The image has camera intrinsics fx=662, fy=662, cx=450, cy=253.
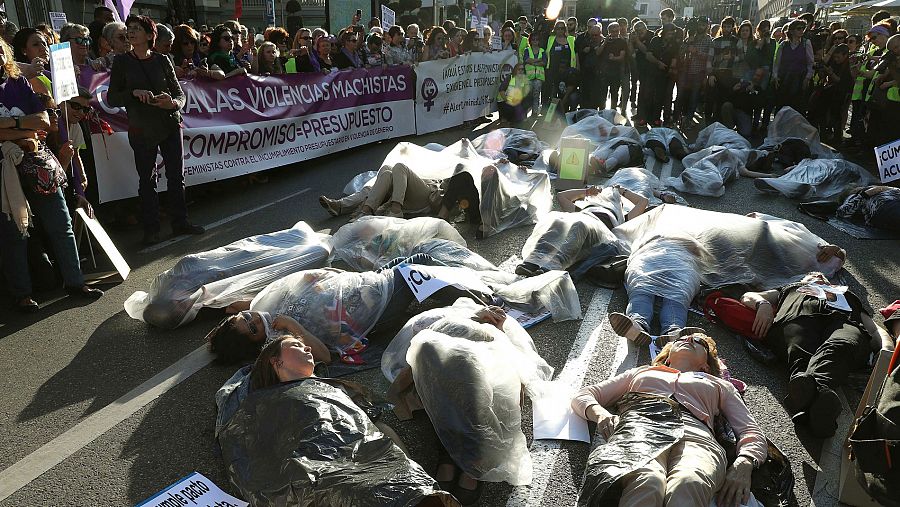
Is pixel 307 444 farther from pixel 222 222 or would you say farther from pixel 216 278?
pixel 222 222

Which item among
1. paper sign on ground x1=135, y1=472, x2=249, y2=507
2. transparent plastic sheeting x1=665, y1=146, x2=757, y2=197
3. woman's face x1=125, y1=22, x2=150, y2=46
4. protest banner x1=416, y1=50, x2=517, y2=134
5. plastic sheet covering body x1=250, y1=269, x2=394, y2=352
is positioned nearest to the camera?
paper sign on ground x1=135, y1=472, x2=249, y2=507

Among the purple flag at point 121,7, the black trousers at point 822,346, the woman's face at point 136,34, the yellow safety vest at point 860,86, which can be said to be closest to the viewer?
the black trousers at point 822,346

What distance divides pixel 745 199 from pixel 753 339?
417cm

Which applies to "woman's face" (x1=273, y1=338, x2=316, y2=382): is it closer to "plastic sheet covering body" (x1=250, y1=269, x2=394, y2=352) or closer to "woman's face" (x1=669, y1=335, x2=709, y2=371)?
"plastic sheet covering body" (x1=250, y1=269, x2=394, y2=352)

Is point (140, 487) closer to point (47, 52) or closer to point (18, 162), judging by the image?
point (18, 162)

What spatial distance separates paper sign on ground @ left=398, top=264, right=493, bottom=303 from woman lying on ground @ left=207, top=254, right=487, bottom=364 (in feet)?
0.17

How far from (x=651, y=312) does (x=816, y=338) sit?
37.9 inches

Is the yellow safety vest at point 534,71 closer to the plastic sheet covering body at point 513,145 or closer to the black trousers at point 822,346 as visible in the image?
the plastic sheet covering body at point 513,145

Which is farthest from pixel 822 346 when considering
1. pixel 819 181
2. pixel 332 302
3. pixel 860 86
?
pixel 860 86

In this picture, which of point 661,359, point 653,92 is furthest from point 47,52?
point 653,92

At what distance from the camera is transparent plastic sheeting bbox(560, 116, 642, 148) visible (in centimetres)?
962

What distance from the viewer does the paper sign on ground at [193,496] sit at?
2758 mm

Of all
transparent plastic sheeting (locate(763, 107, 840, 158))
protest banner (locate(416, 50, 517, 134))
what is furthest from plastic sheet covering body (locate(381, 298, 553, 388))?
protest banner (locate(416, 50, 517, 134))

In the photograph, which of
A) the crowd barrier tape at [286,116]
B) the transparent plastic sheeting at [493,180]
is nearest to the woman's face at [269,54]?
the crowd barrier tape at [286,116]
